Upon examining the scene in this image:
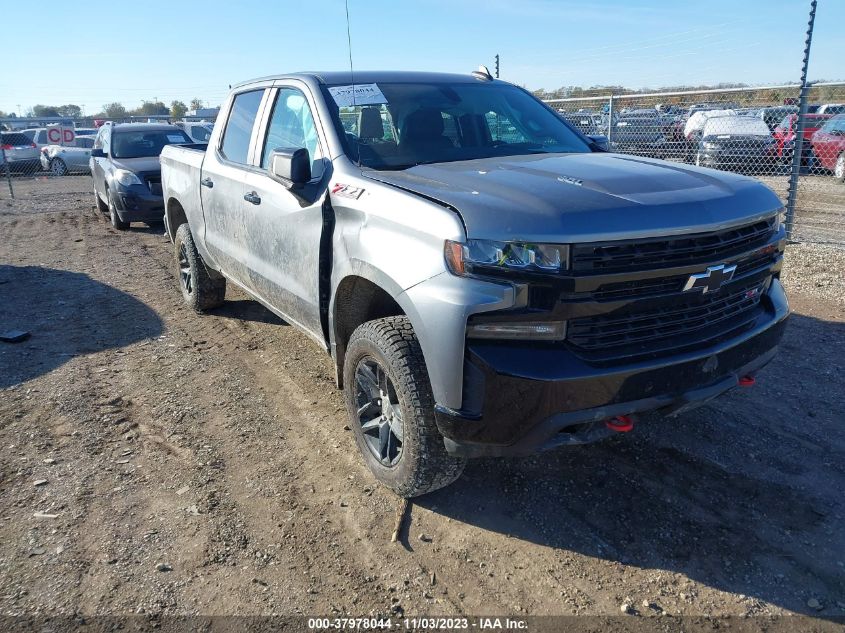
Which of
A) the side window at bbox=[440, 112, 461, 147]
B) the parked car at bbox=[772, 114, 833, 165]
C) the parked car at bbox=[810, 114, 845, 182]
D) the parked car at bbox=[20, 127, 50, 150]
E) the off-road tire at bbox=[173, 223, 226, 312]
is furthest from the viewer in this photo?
the parked car at bbox=[20, 127, 50, 150]

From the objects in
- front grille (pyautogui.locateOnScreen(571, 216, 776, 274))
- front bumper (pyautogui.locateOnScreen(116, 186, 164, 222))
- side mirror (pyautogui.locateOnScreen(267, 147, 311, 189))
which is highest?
side mirror (pyautogui.locateOnScreen(267, 147, 311, 189))

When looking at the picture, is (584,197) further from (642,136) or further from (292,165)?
(642,136)

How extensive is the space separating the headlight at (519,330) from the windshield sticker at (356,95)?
191cm

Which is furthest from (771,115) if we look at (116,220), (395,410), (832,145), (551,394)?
(116,220)

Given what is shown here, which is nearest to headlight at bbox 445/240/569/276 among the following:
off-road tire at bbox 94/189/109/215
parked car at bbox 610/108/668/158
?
parked car at bbox 610/108/668/158

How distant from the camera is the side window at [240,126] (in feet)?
15.4

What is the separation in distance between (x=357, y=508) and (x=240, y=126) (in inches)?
121

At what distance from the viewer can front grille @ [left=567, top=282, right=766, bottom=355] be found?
2592mm

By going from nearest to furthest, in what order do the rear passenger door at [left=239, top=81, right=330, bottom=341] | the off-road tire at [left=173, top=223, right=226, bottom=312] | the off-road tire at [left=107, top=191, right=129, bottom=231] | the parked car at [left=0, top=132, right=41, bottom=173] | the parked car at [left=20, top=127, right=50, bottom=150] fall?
1. the rear passenger door at [left=239, top=81, right=330, bottom=341]
2. the off-road tire at [left=173, top=223, right=226, bottom=312]
3. the off-road tire at [left=107, top=191, right=129, bottom=231]
4. the parked car at [left=0, top=132, right=41, bottom=173]
5. the parked car at [left=20, top=127, right=50, bottom=150]

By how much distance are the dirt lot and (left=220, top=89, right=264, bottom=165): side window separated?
5.23 ft

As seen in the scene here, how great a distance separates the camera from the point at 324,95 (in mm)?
3857

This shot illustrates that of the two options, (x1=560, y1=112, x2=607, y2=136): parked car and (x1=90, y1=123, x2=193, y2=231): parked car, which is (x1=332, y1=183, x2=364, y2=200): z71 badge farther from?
(x1=560, y1=112, x2=607, y2=136): parked car

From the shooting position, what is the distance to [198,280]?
6.09 m

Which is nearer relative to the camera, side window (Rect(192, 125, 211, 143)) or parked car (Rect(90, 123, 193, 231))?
parked car (Rect(90, 123, 193, 231))
